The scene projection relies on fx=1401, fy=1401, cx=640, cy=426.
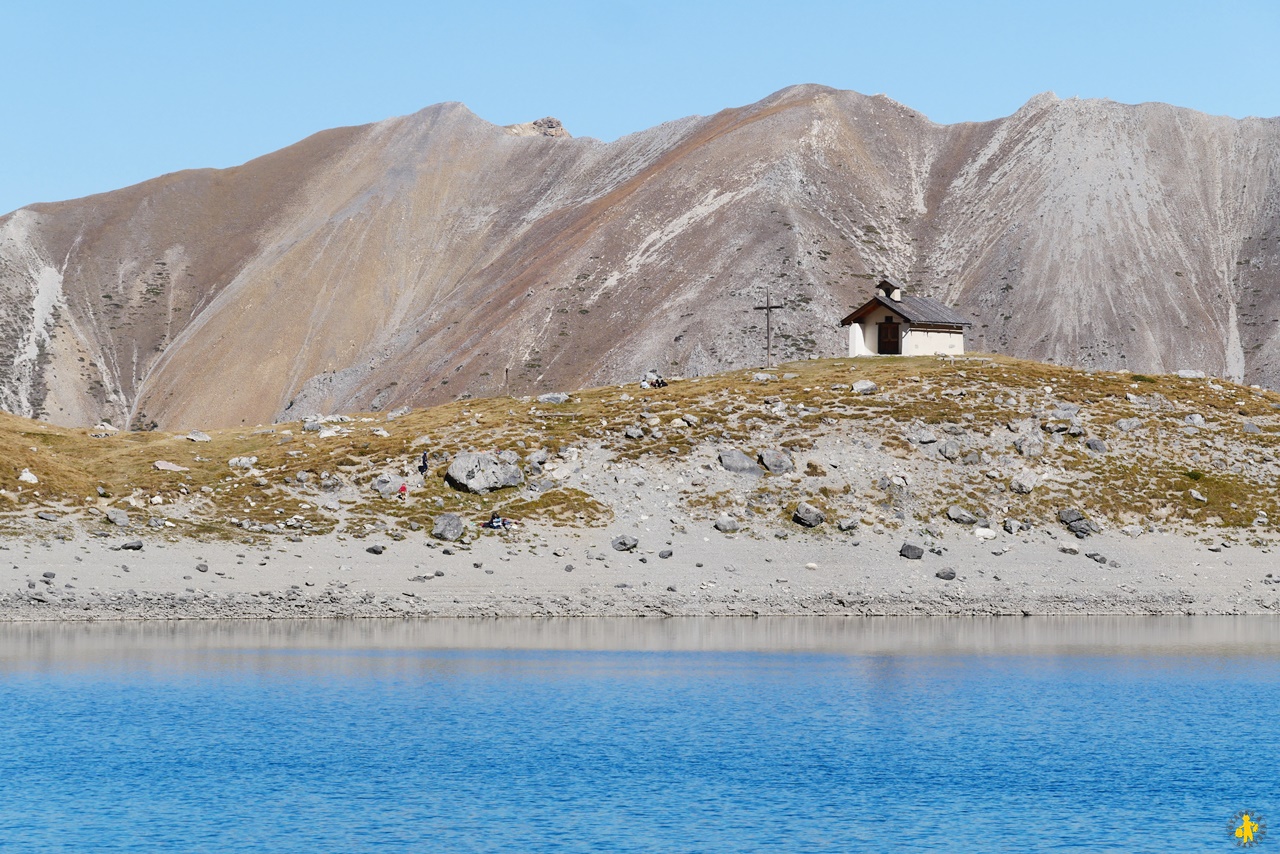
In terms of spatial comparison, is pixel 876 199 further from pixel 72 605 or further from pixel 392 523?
pixel 72 605

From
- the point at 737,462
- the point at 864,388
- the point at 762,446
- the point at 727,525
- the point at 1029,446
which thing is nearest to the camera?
the point at 727,525

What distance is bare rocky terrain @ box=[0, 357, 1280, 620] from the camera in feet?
223

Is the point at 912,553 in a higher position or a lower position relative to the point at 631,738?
higher

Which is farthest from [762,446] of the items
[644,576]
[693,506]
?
[644,576]

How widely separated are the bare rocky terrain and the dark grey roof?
1631 cm

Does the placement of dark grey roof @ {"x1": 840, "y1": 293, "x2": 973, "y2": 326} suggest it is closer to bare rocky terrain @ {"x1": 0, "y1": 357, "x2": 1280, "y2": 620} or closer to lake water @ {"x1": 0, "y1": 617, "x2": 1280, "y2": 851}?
bare rocky terrain @ {"x1": 0, "y1": 357, "x2": 1280, "y2": 620}

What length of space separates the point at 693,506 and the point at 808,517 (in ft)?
20.8

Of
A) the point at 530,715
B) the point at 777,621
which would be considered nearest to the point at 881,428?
the point at 777,621

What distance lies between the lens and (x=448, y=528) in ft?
Answer: 240

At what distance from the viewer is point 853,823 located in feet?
106

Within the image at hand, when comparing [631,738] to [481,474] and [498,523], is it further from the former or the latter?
[481,474]

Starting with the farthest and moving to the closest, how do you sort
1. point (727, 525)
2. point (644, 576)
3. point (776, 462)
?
point (776, 462), point (727, 525), point (644, 576)

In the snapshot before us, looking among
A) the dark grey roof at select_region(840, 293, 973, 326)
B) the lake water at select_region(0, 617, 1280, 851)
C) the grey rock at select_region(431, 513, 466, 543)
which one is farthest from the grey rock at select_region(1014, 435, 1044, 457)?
the grey rock at select_region(431, 513, 466, 543)

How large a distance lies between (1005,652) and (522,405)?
44.4m
